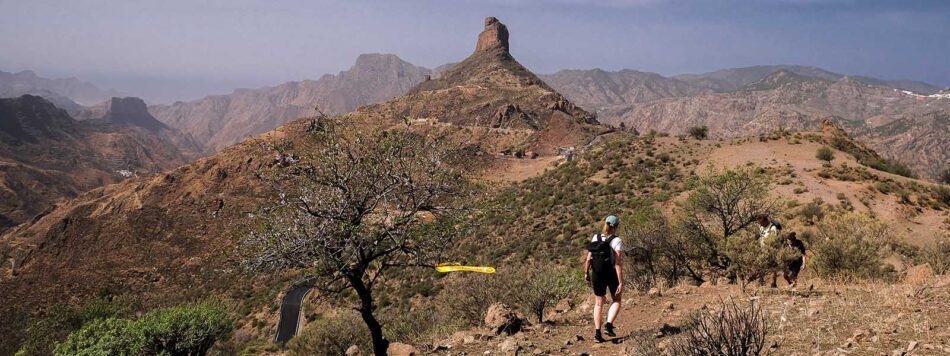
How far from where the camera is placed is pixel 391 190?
8781mm

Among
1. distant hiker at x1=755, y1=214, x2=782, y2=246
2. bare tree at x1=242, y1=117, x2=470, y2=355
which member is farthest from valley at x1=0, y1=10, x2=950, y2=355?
distant hiker at x1=755, y1=214, x2=782, y2=246

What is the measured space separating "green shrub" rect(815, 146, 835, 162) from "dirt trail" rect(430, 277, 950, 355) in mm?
29451

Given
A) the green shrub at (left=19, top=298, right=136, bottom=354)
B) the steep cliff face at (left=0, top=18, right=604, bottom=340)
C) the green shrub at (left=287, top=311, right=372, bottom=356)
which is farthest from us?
the steep cliff face at (left=0, top=18, right=604, bottom=340)

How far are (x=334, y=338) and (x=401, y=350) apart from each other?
18.2 ft

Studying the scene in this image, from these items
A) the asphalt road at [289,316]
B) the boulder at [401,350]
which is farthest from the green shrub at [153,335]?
the boulder at [401,350]

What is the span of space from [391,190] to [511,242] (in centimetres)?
2260

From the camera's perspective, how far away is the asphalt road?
30.0 meters

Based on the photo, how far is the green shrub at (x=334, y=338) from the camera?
13.6m

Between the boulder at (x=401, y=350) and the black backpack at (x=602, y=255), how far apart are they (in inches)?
148

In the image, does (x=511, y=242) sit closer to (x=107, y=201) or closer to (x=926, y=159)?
(x=107, y=201)

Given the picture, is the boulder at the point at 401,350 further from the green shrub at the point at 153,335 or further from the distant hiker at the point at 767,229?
the green shrub at the point at 153,335

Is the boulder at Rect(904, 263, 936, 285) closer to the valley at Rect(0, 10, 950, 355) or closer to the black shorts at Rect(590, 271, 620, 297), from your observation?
the valley at Rect(0, 10, 950, 355)

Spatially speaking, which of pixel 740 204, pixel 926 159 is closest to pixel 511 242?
pixel 740 204

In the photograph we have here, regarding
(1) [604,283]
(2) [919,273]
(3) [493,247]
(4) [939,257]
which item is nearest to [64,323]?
(3) [493,247]
